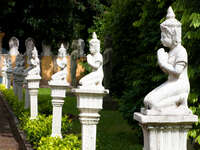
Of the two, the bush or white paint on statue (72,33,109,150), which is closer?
white paint on statue (72,33,109,150)

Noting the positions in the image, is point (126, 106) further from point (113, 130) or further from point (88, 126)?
point (88, 126)

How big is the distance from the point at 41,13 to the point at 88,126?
62.1ft

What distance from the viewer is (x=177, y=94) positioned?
3.72m

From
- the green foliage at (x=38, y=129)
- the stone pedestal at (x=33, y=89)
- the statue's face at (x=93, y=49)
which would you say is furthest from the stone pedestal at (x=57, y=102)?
the statue's face at (x=93, y=49)

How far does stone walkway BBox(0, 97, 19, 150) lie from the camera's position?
9.27m

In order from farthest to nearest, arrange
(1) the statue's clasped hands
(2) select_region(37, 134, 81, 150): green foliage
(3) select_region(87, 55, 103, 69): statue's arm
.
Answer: (2) select_region(37, 134, 81, 150): green foliage < (3) select_region(87, 55, 103, 69): statue's arm < (1) the statue's clasped hands

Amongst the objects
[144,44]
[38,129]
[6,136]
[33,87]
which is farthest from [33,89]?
[144,44]

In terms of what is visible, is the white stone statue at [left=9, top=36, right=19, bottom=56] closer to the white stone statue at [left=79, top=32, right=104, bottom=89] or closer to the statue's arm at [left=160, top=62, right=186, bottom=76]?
the white stone statue at [left=79, top=32, right=104, bottom=89]

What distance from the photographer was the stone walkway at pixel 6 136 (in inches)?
365

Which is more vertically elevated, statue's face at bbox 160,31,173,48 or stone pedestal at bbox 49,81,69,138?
statue's face at bbox 160,31,173,48

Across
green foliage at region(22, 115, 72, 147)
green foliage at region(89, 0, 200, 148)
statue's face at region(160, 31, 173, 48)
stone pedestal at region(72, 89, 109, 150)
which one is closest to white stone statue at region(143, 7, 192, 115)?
statue's face at region(160, 31, 173, 48)

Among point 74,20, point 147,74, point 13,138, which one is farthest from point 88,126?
point 74,20

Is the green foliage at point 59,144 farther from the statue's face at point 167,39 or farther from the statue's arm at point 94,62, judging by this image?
the statue's face at point 167,39

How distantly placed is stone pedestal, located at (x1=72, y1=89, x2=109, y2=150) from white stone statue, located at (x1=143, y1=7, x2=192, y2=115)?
198 centimetres
